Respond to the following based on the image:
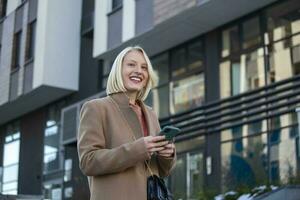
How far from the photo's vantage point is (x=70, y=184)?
20219 mm

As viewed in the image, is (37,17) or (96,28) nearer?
(96,28)

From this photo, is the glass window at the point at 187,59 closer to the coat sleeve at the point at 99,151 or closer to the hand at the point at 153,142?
the coat sleeve at the point at 99,151

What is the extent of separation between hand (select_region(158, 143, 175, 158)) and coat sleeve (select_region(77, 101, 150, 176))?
0.08m

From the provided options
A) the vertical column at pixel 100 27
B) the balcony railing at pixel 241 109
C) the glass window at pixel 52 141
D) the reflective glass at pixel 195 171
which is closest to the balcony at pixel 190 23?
the vertical column at pixel 100 27

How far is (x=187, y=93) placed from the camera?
52.4ft

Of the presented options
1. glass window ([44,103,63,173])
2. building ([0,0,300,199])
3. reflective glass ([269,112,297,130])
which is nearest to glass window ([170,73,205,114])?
building ([0,0,300,199])

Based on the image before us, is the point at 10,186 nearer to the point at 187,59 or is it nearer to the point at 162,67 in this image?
the point at 162,67

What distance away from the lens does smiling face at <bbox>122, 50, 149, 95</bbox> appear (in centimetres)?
274

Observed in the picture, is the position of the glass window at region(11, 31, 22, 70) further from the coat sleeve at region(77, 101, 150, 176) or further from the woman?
the coat sleeve at region(77, 101, 150, 176)

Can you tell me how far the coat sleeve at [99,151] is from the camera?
247 centimetres

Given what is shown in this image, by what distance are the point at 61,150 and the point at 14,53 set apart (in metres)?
4.25

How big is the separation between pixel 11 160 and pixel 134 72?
22.4 metres

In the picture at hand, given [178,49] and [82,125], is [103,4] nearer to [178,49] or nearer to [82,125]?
[178,49]

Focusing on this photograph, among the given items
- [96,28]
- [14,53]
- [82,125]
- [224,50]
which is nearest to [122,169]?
[82,125]
